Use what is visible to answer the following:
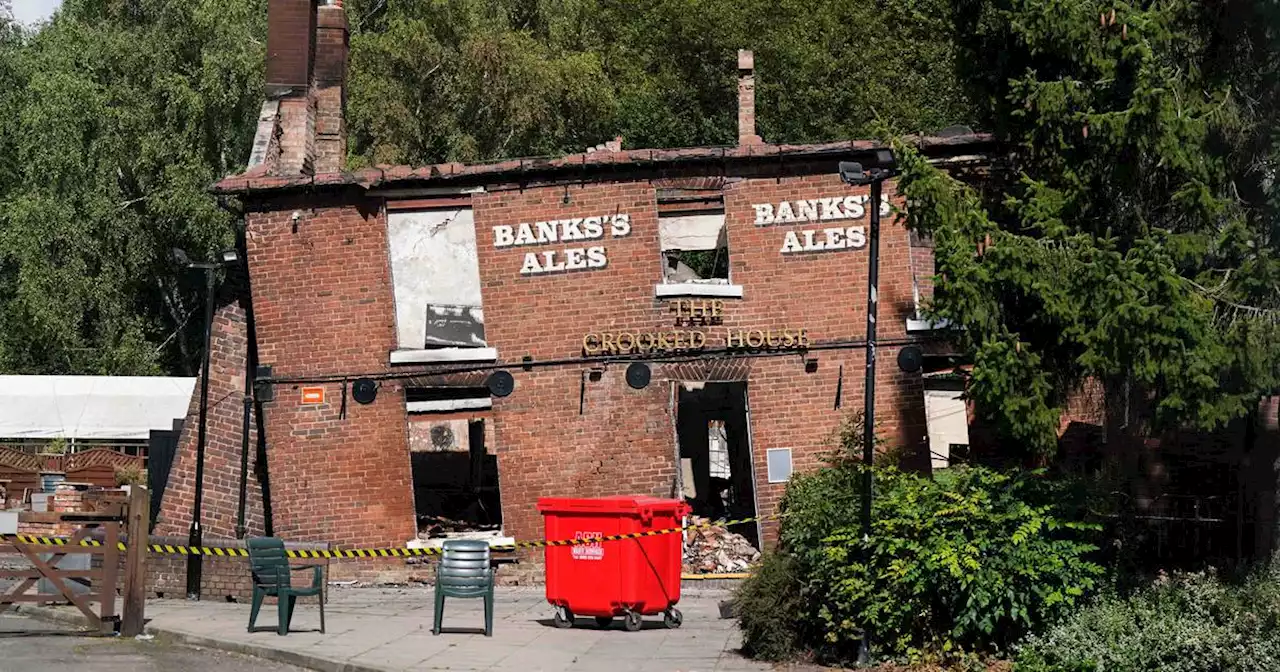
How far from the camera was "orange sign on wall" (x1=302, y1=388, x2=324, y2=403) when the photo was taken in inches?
897

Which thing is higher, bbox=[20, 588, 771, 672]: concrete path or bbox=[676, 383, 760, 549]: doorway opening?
bbox=[676, 383, 760, 549]: doorway opening

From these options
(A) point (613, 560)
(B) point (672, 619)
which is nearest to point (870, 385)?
(A) point (613, 560)

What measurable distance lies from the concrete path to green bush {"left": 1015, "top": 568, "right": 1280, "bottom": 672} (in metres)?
2.70

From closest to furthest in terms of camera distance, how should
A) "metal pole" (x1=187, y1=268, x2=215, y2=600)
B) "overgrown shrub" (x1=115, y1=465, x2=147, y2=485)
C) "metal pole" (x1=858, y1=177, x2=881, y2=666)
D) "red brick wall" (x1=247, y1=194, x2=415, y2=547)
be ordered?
"metal pole" (x1=858, y1=177, x2=881, y2=666), "metal pole" (x1=187, y1=268, x2=215, y2=600), "red brick wall" (x1=247, y1=194, x2=415, y2=547), "overgrown shrub" (x1=115, y1=465, x2=147, y2=485)

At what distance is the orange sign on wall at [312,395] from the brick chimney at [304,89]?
3.33m

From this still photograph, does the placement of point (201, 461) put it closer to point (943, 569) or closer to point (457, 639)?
point (457, 639)

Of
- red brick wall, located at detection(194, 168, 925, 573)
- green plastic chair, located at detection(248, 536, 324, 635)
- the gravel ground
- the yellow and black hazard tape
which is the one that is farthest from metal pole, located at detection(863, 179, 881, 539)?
red brick wall, located at detection(194, 168, 925, 573)

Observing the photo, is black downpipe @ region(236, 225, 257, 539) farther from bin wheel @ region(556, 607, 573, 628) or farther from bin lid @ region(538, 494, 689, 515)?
bin lid @ region(538, 494, 689, 515)

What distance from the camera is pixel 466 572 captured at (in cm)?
1631

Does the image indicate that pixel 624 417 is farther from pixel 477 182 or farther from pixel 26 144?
pixel 26 144

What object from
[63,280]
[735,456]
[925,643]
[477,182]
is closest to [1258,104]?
[925,643]

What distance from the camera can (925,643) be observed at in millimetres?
14391

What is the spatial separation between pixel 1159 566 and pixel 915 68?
34481mm

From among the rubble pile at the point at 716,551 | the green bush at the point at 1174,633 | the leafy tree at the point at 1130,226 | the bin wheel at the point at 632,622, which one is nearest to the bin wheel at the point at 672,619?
the bin wheel at the point at 632,622
